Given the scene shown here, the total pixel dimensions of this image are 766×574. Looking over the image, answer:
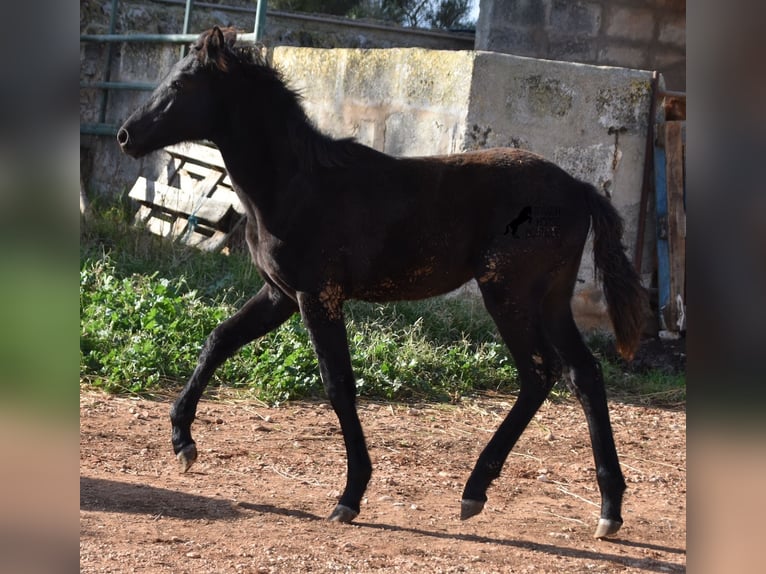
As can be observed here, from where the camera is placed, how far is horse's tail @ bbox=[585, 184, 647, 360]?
4.27 meters

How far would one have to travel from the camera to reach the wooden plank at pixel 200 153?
9.32 meters

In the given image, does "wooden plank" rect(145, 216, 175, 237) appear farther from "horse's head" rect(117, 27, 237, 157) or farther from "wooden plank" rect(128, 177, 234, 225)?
"horse's head" rect(117, 27, 237, 157)

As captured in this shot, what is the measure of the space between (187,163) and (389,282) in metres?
5.98

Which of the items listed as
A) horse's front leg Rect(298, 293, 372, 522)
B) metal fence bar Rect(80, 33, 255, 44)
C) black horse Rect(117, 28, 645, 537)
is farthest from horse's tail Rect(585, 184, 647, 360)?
metal fence bar Rect(80, 33, 255, 44)

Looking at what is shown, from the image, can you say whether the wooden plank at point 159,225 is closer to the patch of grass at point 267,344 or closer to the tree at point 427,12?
the patch of grass at point 267,344

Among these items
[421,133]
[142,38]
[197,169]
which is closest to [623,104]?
[421,133]

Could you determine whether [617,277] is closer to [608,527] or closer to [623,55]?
[608,527]

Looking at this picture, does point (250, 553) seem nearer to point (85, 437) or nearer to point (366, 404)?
point (85, 437)

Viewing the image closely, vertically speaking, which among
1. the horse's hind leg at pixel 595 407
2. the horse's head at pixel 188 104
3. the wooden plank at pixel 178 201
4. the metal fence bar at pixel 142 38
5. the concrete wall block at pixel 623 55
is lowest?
the horse's hind leg at pixel 595 407

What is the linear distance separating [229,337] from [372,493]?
3.55 feet

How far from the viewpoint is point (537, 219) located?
4.17 metres

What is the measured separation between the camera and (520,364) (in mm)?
4137

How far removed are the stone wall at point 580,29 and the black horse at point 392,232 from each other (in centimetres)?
685

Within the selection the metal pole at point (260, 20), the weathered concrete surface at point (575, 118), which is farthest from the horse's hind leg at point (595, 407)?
the metal pole at point (260, 20)
